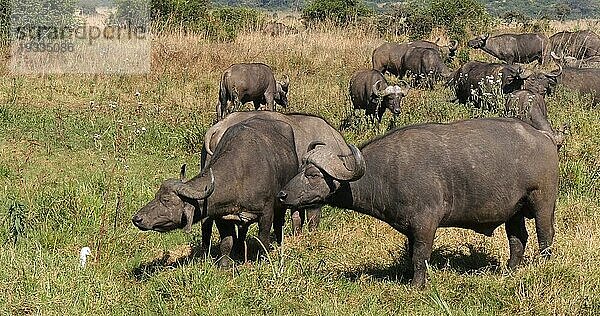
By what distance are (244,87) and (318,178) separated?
835 centimetres

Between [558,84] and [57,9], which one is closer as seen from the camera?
[558,84]

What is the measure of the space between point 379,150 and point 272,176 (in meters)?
0.94

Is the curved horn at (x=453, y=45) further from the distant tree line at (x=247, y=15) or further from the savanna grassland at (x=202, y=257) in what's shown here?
the savanna grassland at (x=202, y=257)

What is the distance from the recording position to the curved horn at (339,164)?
526 cm

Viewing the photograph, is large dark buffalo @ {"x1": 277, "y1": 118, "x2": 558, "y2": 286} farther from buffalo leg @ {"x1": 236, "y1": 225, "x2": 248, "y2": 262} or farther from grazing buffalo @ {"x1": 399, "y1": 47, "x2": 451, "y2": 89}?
grazing buffalo @ {"x1": 399, "y1": 47, "x2": 451, "y2": 89}

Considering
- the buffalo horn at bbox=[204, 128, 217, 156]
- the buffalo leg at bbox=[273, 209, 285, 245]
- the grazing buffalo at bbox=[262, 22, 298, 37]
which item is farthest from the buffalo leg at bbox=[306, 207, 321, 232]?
the grazing buffalo at bbox=[262, 22, 298, 37]

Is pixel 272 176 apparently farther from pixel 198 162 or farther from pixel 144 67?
pixel 144 67

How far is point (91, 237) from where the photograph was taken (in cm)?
675

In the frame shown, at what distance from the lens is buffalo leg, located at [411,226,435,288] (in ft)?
18.0

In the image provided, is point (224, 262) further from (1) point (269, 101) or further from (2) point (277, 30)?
(2) point (277, 30)

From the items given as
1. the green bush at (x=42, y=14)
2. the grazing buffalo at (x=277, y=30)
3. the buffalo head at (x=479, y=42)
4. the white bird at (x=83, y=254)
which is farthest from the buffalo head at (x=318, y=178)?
the buffalo head at (x=479, y=42)

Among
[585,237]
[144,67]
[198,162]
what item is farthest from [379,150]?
[144,67]

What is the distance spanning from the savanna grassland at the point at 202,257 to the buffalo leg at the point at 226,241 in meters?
0.19

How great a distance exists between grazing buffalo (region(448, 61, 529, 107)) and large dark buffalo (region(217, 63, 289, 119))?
3594 mm
